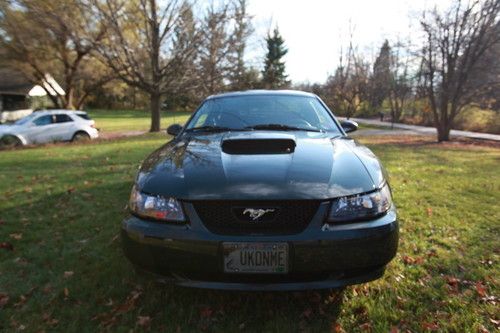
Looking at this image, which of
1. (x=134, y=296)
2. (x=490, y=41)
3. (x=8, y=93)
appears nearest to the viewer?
(x=134, y=296)

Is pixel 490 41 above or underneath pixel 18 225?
above

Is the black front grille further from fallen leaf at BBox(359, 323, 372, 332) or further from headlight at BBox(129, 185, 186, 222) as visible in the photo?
fallen leaf at BBox(359, 323, 372, 332)

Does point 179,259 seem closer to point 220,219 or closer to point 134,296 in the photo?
point 220,219

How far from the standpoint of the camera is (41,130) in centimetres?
1753

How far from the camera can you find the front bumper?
2365 mm

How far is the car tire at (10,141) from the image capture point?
16.4 metres

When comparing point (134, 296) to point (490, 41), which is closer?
point (134, 296)

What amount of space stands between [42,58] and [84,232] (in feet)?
88.4

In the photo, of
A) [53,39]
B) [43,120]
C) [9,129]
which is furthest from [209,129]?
[53,39]

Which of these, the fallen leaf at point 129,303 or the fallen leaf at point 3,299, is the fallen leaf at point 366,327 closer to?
the fallen leaf at point 129,303

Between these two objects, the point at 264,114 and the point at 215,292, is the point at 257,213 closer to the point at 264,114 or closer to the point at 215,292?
the point at 215,292

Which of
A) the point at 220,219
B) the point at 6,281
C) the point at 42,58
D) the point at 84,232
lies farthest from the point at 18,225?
the point at 42,58

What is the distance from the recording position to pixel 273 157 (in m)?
2.87

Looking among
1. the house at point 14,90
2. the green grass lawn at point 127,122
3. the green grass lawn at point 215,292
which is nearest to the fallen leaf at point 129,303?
the green grass lawn at point 215,292
